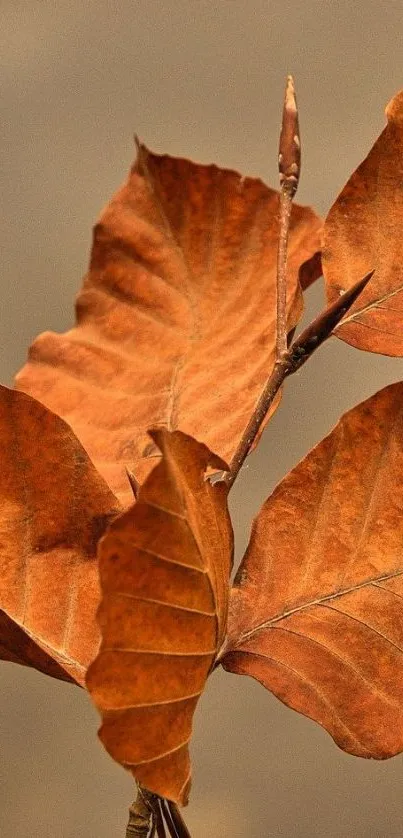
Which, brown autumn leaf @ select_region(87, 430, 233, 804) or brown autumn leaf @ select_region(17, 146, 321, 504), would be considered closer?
brown autumn leaf @ select_region(87, 430, 233, 804)

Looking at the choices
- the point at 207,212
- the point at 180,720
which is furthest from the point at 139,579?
the point at 207,212

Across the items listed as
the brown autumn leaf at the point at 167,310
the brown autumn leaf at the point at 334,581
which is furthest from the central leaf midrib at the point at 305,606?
the brown autumn leaf at the point at 167,310

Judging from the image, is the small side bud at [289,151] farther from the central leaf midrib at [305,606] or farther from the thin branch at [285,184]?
the central leaf midrib at [305,606]

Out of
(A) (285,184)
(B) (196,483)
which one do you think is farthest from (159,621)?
(A) (285,184)

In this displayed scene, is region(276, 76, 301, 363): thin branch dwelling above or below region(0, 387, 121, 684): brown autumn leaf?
above

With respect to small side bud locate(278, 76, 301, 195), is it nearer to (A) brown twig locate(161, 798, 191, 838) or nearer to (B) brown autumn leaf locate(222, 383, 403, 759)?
(B) brown autumn leaf locate(222, 383, 403, 759)


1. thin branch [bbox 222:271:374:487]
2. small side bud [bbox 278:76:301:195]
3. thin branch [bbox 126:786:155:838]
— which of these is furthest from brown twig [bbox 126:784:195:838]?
small side bud [bbox 278:76:301:195]

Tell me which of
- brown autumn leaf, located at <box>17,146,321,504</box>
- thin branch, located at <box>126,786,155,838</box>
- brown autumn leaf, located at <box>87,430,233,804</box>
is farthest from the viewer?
brown autumn leaf, located at <box>17,146,321,504</box>
